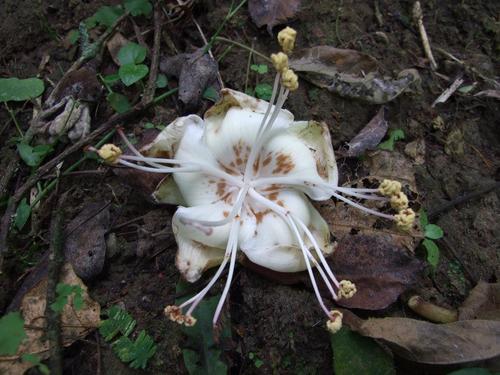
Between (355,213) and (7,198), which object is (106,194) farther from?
(355,213)

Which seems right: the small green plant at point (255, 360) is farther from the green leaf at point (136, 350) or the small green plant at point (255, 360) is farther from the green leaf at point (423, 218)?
the green leaf at point (423, 218)

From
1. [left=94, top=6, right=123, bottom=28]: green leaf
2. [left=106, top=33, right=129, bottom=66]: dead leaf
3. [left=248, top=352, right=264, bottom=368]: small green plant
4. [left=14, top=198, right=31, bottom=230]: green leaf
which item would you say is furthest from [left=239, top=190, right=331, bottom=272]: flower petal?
[left=94, top=6, right=123, bottom=28]: green leaf

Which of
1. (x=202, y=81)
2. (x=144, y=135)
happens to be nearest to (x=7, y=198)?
(x=144, y=135)

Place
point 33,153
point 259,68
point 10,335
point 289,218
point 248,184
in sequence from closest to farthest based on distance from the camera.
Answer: point 10,335 → point 289,218 → point 248,184 → point 33,153 → point 259,68

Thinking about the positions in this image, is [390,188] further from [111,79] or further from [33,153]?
[33,153]

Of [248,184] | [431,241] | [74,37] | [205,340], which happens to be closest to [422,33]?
[431,241]

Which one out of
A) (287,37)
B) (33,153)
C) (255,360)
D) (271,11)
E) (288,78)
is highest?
(287,37)
